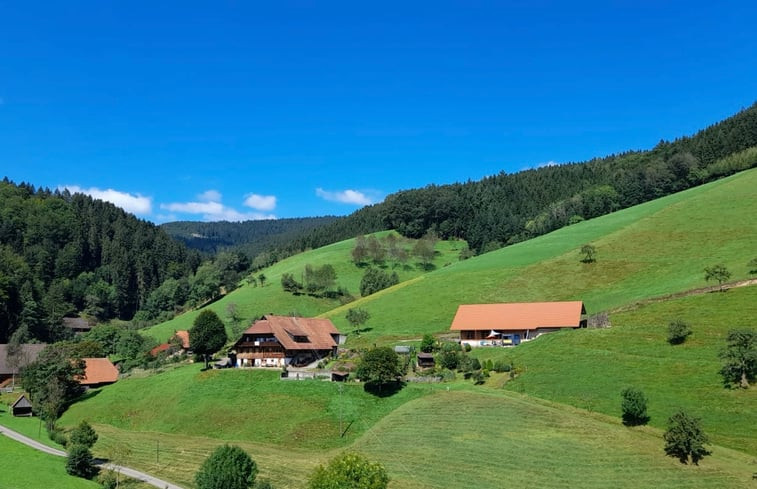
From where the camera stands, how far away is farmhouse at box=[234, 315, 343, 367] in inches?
3314

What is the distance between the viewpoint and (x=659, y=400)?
53.0 meters

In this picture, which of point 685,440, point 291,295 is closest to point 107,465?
point 685,440

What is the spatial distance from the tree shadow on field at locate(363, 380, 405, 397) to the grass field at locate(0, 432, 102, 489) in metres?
28.0

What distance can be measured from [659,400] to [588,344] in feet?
53.5

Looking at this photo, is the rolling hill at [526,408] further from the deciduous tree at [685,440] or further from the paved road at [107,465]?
the paved road at [107,465]

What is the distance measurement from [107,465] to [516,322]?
5565 cm

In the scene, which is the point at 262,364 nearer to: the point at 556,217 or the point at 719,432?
the point at 719,432

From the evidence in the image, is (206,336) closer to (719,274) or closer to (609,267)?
(719,274)

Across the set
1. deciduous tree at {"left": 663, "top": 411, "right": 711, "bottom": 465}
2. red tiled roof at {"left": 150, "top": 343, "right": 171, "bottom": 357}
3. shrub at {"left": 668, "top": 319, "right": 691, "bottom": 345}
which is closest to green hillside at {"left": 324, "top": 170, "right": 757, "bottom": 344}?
shrub at {"left": 668, "top": 319, "right": 691, "bottom": 345}

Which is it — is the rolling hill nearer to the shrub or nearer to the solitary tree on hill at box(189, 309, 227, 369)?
the shrub

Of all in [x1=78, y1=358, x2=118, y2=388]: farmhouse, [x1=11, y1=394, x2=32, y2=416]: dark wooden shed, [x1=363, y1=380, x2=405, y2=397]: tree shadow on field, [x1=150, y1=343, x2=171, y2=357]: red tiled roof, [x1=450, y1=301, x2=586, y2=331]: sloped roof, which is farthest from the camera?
[x1=150, y1=343, x2=171, y2=357]: red tiled roof

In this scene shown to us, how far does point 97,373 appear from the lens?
8994 centimetres

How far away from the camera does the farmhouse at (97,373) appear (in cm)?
8750

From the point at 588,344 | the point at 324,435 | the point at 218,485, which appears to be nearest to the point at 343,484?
the point at 218,485
